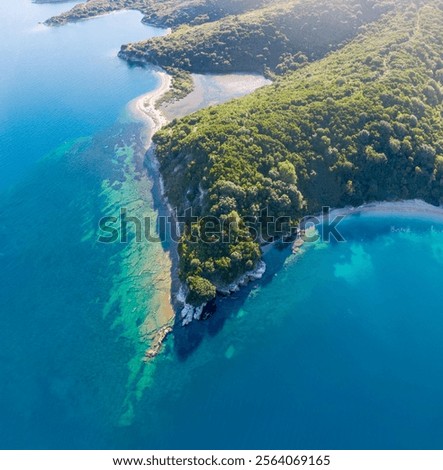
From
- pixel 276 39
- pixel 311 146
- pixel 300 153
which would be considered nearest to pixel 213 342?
pixel 300 153

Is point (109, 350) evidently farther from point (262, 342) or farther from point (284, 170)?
point (284, 170)

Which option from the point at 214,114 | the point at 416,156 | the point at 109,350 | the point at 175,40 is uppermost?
the point at 175,40

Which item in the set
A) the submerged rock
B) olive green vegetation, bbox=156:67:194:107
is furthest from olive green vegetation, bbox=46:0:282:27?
the submerged rock

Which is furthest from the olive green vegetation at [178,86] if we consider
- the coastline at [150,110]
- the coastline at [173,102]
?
the coastline at [150,110]

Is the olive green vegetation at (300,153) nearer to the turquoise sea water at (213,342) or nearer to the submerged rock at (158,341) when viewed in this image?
the submerged rock at (158,341)

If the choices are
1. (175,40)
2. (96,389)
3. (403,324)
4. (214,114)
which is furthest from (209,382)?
(175,40)

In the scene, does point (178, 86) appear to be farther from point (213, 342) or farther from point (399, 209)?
point (213, 342)
